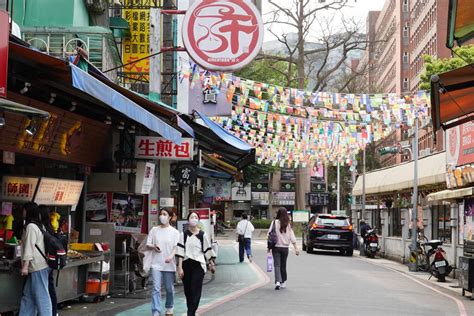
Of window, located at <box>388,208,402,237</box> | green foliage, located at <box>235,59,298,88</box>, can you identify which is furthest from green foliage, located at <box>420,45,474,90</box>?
window, located at <box>388,208,402,237</box>

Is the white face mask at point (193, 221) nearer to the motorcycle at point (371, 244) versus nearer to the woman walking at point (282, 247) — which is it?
the woman walking at point (282, 247)

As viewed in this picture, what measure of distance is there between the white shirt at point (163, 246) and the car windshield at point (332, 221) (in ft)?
58.6

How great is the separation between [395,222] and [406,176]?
265 centimetres

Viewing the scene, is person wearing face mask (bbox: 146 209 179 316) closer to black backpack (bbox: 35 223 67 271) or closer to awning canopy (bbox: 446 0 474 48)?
black backpack (bbox: 35 223 67 271)

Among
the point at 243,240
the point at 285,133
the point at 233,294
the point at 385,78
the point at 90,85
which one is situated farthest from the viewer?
the point at 385,78

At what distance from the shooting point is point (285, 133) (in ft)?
85.6

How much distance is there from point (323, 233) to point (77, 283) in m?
17.6

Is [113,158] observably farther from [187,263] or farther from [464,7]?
[464,7]

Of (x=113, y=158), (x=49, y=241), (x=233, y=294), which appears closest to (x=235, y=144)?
(x=113, y=158)

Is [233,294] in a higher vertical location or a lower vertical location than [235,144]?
lower

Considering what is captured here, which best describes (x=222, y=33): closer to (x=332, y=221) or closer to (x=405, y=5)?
(x=332, y=221)

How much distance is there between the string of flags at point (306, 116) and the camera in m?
20.7

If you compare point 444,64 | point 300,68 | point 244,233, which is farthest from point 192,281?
point 444,64

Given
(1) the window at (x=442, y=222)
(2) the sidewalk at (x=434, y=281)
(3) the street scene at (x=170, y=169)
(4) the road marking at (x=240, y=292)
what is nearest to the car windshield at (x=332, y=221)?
(3) the street scene at (x=170, y=169)
